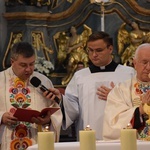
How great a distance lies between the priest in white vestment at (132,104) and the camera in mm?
5109

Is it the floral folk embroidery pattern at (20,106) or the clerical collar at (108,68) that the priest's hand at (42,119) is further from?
the clerical collar at (108,68)

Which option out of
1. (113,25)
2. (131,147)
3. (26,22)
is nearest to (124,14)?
(113,25)

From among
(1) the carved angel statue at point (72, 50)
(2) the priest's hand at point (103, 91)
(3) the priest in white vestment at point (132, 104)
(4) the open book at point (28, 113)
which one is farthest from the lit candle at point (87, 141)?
(1) the carved angel statue at point (72, 50)

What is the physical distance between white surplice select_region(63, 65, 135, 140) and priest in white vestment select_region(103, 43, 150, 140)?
3.19ft

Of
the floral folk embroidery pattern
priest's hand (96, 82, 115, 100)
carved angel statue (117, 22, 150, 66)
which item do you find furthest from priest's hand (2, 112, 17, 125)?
carved angel statue (117, 22, 150, 66)

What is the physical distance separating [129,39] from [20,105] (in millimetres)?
5971

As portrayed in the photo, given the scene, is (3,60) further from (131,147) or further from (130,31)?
(131,147)

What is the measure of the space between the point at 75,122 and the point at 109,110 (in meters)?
1.38

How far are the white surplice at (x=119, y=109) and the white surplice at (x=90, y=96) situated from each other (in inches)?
38.2

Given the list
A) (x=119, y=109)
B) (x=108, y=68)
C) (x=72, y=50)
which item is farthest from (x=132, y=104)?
(x=72, y=50)

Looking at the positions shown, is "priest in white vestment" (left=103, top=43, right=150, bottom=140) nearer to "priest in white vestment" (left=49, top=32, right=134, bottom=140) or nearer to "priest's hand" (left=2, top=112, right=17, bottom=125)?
"priest in white vestment" (left=49, top=32, right=134, bottom=140)

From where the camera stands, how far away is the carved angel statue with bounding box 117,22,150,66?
1177 cm

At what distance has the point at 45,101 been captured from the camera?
6250 millimetres

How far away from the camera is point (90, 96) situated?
6750mm
